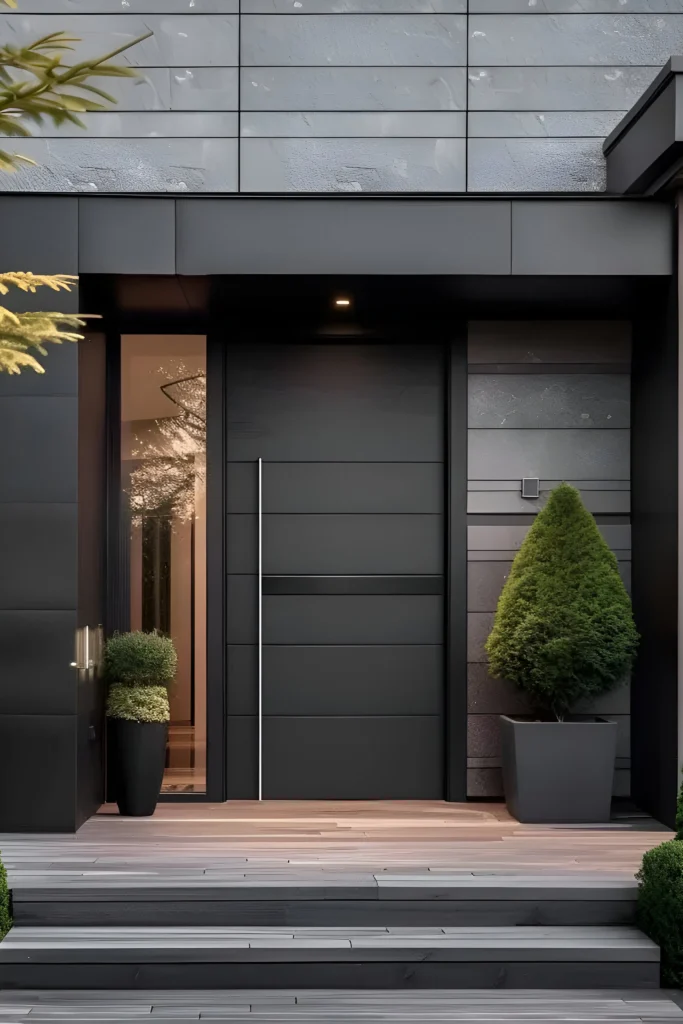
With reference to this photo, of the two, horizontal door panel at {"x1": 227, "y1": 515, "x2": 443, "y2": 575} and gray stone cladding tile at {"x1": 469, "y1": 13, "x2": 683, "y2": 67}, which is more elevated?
gray stone cladding tile at {"x1": 469, "y1": 13, "x2": 683, "y2": 67}

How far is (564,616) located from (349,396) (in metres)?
1.90

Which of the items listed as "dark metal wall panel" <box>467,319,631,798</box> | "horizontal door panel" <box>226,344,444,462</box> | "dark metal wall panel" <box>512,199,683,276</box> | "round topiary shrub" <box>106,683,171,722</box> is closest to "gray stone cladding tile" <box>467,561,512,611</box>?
"dark metal wall panel" <box>467,319,631,798</box>

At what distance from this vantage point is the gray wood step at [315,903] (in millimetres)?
4430

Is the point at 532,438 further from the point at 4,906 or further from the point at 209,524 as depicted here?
the point at 4,906

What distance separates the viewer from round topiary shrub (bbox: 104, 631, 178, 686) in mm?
5961

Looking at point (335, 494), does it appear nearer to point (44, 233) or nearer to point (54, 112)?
point (44, 233)

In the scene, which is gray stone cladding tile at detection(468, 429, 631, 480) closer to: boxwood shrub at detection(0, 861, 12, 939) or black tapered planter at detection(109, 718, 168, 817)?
black tapered planter at detection(109, 718, 168, 817)

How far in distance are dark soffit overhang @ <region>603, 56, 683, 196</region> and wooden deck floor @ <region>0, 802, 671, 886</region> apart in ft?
11.2

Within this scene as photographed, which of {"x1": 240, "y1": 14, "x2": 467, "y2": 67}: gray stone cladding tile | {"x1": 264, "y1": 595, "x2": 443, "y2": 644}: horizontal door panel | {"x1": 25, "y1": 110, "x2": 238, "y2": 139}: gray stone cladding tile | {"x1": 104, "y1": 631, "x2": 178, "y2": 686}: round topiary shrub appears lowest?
{"x1": 104, "y1": 631, "x2": 178, "y2": 686}: round topiary shrub

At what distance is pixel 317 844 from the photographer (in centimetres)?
527

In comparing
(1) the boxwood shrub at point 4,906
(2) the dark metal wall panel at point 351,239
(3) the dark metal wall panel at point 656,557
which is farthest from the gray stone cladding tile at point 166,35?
(1) the boxwood shrub at point 4,906

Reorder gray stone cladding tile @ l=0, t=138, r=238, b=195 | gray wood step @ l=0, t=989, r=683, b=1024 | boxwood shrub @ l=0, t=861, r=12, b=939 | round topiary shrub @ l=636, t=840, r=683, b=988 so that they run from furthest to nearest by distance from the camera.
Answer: gray stone cladding tile @ l=0, t=138, r=238, b=195 → boxwood shrub @ l=0, t=861, r=12, b=939 → round topiary shrub @ l=636, t=840, r=683, b=988 → gray wood step @ l=0, t=989, r=683, b=1024

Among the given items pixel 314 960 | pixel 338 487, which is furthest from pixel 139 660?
pixel 314 960

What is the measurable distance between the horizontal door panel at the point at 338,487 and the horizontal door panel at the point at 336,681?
87 cm
